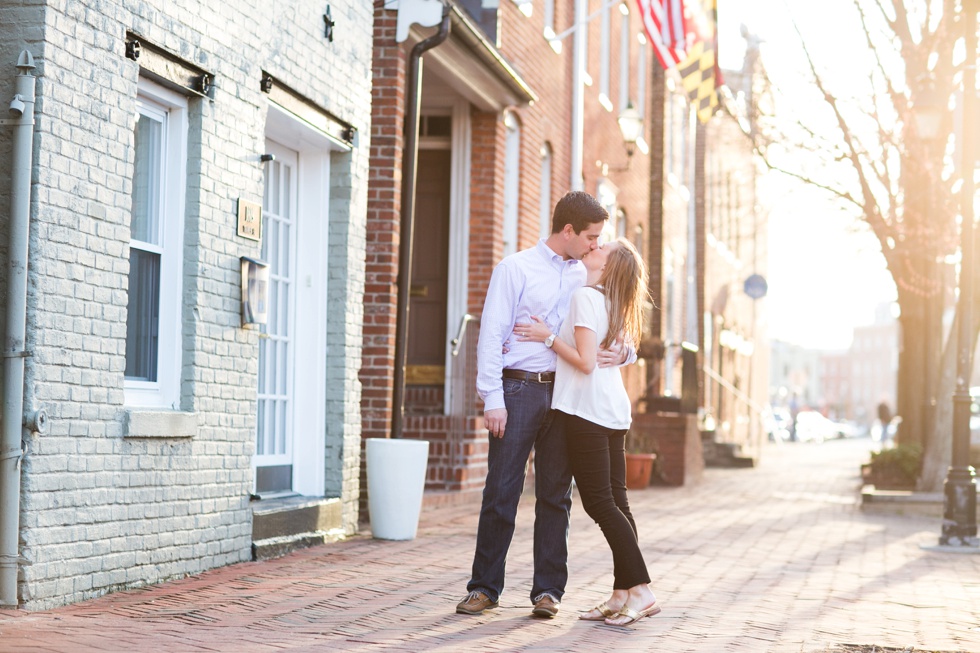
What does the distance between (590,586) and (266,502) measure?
2.31 meters

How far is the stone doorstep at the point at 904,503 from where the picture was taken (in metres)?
16.1

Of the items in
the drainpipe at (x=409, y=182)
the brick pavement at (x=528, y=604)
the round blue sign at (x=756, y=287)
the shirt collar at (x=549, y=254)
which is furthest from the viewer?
the round blue sign at (x=756, y=287)

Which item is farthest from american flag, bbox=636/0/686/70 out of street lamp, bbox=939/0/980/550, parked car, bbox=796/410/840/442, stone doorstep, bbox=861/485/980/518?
parked car, bbox=796/410/840/442

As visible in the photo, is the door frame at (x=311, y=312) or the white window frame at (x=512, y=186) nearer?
the door frame at (x=311, y=312)

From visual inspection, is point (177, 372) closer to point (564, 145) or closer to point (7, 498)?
point (7, 498)

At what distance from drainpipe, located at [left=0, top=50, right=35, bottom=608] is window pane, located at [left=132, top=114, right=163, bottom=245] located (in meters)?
1.32

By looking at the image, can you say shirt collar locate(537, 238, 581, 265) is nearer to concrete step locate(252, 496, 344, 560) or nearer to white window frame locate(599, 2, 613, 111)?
concrete step locate(252, 496, 344, 560)

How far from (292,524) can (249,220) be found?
2.02 m

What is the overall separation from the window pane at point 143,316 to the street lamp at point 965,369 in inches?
292

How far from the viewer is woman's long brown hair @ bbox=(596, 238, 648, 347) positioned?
6680mm

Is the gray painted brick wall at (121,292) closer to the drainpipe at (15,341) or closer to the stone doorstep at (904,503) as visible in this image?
the drainpipe at (15,341)

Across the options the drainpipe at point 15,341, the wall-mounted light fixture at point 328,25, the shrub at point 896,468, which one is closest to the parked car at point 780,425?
the shrub at point 896,468

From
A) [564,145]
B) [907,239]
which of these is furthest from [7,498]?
[907,239]

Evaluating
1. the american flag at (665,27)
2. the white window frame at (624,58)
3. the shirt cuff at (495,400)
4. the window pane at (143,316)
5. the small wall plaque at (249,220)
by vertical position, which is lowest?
the shirt cuff at (495,400)
